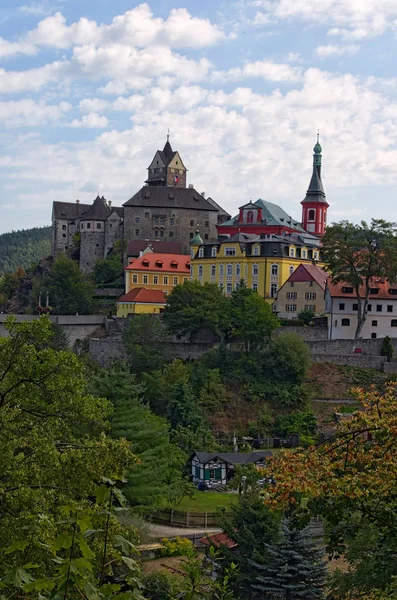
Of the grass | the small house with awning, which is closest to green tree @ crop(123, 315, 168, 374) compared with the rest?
the small house with awning

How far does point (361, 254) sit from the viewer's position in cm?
5275

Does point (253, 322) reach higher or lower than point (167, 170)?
lower

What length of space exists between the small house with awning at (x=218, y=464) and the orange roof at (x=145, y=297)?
940 inches

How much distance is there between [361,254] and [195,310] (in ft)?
35.9

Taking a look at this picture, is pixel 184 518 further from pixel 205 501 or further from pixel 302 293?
pixel 302 293

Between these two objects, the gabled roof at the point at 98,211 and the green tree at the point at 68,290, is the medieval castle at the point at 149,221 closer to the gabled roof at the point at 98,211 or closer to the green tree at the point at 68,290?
the gabled roof at the point at 98,211

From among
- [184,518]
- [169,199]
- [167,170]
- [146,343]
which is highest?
[167,170]

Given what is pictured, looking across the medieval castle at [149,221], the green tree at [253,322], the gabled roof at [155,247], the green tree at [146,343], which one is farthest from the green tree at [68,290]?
the green tree at [253,322]

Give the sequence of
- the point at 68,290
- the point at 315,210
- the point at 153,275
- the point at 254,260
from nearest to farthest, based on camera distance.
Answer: the point at 254,260 < the point at 153,275 < the point at 68,290 < the point at 315,210

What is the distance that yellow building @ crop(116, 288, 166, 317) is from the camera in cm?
6431

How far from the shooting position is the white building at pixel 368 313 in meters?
54.5

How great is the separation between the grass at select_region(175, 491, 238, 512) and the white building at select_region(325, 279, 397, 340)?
18630mm

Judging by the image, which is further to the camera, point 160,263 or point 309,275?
point 160,263

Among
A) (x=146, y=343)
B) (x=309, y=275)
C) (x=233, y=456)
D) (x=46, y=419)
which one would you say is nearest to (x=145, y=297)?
(x=146, y=343)
